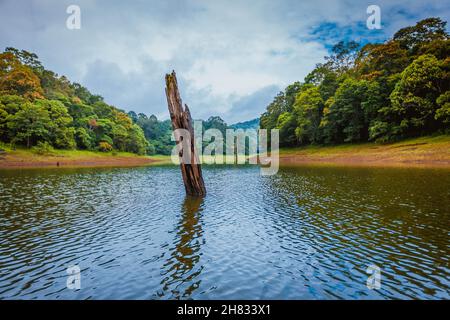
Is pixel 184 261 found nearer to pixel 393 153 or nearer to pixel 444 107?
pixel 393 153

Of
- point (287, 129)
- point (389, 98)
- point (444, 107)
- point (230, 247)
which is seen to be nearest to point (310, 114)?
point (287, 129)

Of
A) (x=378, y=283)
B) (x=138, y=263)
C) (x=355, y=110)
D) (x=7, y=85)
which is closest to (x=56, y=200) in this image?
(x=138, y=263)

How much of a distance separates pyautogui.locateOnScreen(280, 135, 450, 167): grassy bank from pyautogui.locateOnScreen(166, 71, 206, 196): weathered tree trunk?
34.6 metres

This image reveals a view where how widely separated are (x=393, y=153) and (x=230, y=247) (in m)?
47.3

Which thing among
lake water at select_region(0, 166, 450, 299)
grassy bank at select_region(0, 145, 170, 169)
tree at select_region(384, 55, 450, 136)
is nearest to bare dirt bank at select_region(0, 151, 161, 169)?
grassy bank at select_region(0, 145, 170, 169)

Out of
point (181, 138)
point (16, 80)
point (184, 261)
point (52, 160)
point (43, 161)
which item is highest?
point (16, 80)

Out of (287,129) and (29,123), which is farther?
(287,129)

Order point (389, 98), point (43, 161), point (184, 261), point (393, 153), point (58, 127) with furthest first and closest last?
point (58, 127) → point (43, 161) → point (389, 98) → point (393, 153) → point (184, 261)

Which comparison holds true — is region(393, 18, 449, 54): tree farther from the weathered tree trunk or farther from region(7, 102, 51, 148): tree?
region(7, 102, 51, 148): tree

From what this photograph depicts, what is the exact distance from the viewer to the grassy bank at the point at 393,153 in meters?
41.0

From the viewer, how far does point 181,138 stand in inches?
838

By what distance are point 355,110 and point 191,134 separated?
5385cm

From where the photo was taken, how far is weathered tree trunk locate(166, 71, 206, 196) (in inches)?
808

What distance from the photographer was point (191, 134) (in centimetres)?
2148
